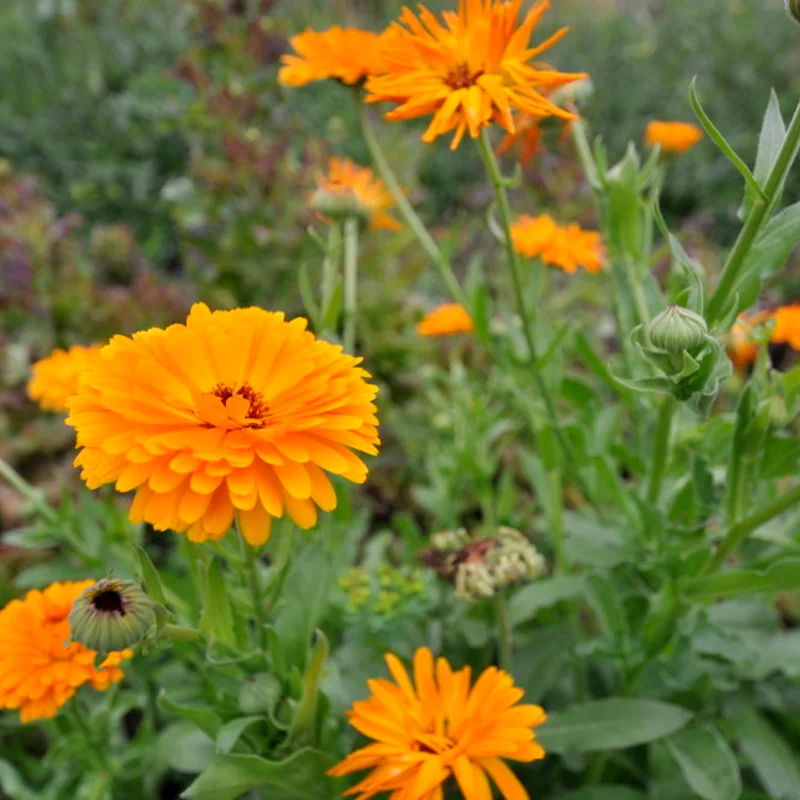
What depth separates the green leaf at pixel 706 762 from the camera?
3.48 feet

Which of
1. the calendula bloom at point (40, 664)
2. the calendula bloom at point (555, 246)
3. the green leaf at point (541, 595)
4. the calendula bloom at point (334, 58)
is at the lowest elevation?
the green leaf at point (541, 595)

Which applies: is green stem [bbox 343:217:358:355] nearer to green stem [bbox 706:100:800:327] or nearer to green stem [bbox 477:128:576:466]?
green stem [bbox 477:128:576:466]

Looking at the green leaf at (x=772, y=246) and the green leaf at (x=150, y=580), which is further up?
the green leaf at (x=772, y=246)

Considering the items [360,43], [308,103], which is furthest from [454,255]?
[360,43]

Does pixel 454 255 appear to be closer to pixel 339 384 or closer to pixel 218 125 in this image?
pixel 218 125

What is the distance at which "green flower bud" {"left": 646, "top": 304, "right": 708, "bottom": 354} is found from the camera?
81cm

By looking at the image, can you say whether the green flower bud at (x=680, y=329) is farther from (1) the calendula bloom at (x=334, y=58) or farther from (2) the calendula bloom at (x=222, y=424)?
Result: (1) the calendula bloom at (x=334, y=58)

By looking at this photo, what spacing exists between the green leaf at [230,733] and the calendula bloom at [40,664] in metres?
0.14

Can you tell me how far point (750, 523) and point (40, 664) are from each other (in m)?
0.78

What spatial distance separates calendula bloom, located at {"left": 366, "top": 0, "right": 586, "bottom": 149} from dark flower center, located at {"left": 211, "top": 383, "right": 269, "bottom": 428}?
31cm

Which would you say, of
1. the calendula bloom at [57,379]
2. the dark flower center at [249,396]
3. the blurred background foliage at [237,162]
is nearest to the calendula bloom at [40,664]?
the dark flower center at [249,396]

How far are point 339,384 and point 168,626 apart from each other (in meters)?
0.27

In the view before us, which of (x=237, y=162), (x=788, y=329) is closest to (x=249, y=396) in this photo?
(x=788, y=329)

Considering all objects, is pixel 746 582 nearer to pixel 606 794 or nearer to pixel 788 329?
pixel 606 794
